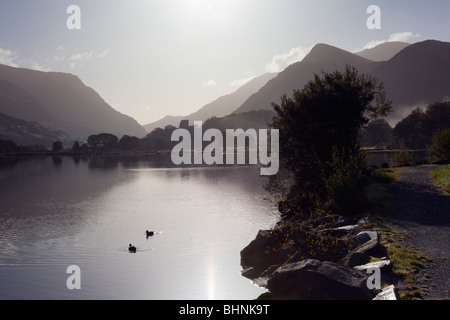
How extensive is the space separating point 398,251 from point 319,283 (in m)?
6.11

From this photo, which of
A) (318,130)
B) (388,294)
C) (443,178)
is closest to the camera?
(388,294)

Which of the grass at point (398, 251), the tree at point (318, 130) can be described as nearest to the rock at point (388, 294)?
the grass at point (398, 251)

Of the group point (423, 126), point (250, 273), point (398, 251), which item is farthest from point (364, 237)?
point (423, 126)

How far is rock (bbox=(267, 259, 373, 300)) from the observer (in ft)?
52.6

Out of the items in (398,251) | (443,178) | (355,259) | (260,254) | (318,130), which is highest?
(318,130)

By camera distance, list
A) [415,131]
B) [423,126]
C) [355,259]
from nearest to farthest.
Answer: [355,259] < [423,126] < [415,131]

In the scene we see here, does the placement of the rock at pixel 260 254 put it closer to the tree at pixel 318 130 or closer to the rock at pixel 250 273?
the rock at pixel 250 273

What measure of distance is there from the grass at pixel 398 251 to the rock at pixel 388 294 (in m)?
0.51

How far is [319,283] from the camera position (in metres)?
16.9

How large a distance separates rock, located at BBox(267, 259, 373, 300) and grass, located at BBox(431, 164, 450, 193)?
25.7m

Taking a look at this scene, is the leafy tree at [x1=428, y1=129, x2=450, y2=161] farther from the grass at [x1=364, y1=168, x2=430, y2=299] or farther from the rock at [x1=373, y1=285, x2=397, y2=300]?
the rock at [x1=373, y1=285, x2=397, y2=300]

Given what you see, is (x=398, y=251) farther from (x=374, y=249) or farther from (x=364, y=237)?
(x=364, y=237)

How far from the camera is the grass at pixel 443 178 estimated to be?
129 ft
